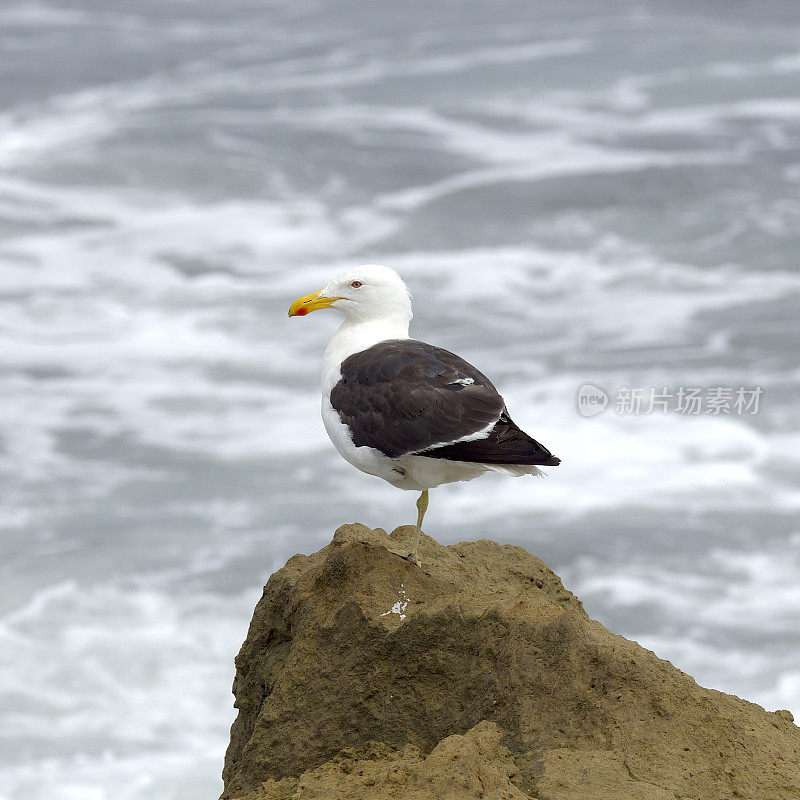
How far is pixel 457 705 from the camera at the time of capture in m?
4.98

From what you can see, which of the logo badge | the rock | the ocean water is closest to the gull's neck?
the rock

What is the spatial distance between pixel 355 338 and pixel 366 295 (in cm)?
24

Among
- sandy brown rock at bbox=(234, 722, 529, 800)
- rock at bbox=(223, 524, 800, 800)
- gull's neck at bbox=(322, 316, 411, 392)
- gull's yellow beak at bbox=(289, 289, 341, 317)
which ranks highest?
gull's yellow beak at bbox=(289, 289, 341, 317)

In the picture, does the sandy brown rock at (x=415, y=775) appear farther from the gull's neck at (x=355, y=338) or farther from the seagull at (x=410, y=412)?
the gull's neck at (x=355, y=338)

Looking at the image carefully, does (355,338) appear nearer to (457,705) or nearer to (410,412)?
(410,412)

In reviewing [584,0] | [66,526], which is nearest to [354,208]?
[66,526]

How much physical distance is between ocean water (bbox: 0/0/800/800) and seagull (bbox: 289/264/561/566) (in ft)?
15.2

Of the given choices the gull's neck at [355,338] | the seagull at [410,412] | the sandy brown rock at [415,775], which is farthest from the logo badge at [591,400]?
the sandy brown rock at [415,775]

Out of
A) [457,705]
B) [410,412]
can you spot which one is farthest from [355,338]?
[457,705]

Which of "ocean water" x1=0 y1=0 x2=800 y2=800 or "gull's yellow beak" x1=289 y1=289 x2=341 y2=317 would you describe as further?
"ocean water" x1=0 y1=0 x2=800 y2=800

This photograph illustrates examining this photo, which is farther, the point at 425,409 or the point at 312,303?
the point at 312,303

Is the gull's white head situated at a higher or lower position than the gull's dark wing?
higher

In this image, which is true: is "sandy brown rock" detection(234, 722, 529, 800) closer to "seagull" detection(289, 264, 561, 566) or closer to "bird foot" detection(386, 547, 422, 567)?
"bird foot" detection(386, 547, 422, 567)

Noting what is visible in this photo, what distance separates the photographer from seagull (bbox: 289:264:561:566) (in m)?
5.68
